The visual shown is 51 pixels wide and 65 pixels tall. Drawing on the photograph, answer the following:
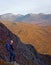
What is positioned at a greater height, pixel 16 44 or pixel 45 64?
pixel 16 44

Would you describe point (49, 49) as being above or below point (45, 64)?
below

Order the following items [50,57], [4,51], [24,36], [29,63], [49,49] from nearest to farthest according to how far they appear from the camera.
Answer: [4,51]
[29,63]
[50,57]
[49,49]
[24,36]

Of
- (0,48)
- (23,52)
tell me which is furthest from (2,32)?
(0,48)

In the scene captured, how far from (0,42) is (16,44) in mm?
9912

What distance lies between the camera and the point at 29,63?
4409 centimetres

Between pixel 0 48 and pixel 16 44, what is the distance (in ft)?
40.4

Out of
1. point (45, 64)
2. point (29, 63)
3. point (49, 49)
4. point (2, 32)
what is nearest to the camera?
point (29, 63)

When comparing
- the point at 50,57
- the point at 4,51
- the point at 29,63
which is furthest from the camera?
the point at 50,57

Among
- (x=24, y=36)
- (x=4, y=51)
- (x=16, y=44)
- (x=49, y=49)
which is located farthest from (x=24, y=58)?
(x=24, y=36)

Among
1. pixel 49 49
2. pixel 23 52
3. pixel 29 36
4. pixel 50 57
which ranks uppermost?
pixel 23 52

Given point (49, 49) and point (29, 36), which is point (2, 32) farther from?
point (29, 36)

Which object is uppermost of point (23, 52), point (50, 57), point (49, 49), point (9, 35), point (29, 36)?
point (9, 35)

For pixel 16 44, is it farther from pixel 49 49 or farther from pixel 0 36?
pixel 49 49

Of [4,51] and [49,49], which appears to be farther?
[49,49]
